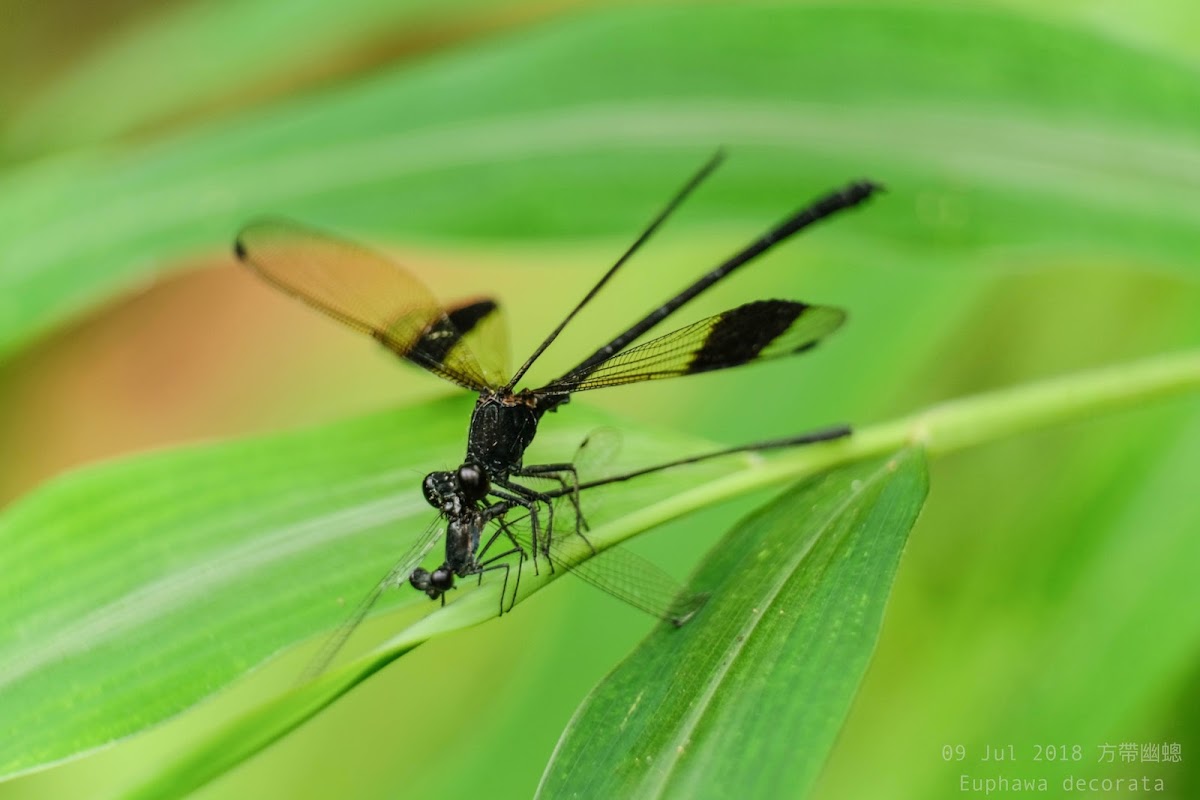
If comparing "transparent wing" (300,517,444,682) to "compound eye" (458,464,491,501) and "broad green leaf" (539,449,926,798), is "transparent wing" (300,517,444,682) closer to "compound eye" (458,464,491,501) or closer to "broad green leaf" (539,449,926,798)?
"compound eye" (458,464,491,501)

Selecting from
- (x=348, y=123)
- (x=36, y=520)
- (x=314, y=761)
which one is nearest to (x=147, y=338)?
(x=314, y=761)

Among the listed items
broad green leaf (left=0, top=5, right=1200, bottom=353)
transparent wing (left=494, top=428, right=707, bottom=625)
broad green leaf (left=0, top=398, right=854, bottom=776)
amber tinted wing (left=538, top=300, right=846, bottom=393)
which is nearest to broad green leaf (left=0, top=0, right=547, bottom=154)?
broad green leaf (left=0, top=5, right=1200, bottom=353)

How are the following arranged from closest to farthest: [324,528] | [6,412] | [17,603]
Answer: [17,603] < [324,528] < [6,412]

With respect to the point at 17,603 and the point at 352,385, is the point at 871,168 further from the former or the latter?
the point at 352,385

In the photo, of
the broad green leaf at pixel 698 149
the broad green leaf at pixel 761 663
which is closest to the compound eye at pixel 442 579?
the broad green leaf at pixel 761 663

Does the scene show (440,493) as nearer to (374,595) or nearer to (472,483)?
(472,483)

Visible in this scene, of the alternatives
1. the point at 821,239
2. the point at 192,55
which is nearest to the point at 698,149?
the point at 821,239
